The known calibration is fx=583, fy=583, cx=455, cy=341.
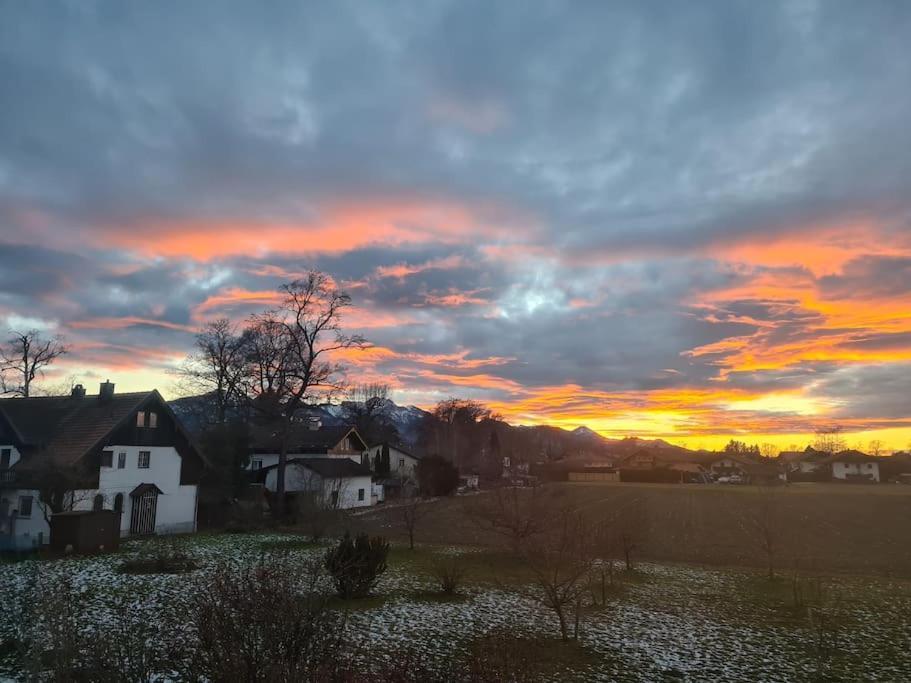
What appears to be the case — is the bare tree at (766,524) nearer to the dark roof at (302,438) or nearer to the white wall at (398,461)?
the dark roof at (302,438)

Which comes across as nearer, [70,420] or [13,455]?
[13,455]

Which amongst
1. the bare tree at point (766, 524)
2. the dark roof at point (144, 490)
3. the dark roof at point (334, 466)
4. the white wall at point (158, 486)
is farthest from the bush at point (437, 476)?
the dark roof at point (144, 490)

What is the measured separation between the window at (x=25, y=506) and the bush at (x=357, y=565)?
67.7 feet

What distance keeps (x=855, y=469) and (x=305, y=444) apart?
395 feet

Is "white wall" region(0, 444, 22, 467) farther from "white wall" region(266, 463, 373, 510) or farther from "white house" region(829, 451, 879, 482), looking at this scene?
"white house" region(829, 451, 879, 482)

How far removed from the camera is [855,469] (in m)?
124

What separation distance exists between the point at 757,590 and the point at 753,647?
8.30 metres

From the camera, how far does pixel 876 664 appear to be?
12.7 m

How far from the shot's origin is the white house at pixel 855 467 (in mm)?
122856

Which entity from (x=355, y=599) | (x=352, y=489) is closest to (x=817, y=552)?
(x=355, y=599)

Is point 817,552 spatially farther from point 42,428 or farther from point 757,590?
point 42,428

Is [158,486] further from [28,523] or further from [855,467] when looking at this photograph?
[855,467]

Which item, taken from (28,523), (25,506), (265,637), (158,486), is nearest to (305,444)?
(158,486)

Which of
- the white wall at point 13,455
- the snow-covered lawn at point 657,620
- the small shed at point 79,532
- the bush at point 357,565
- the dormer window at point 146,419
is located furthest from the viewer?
the dormer window at point 146,419
